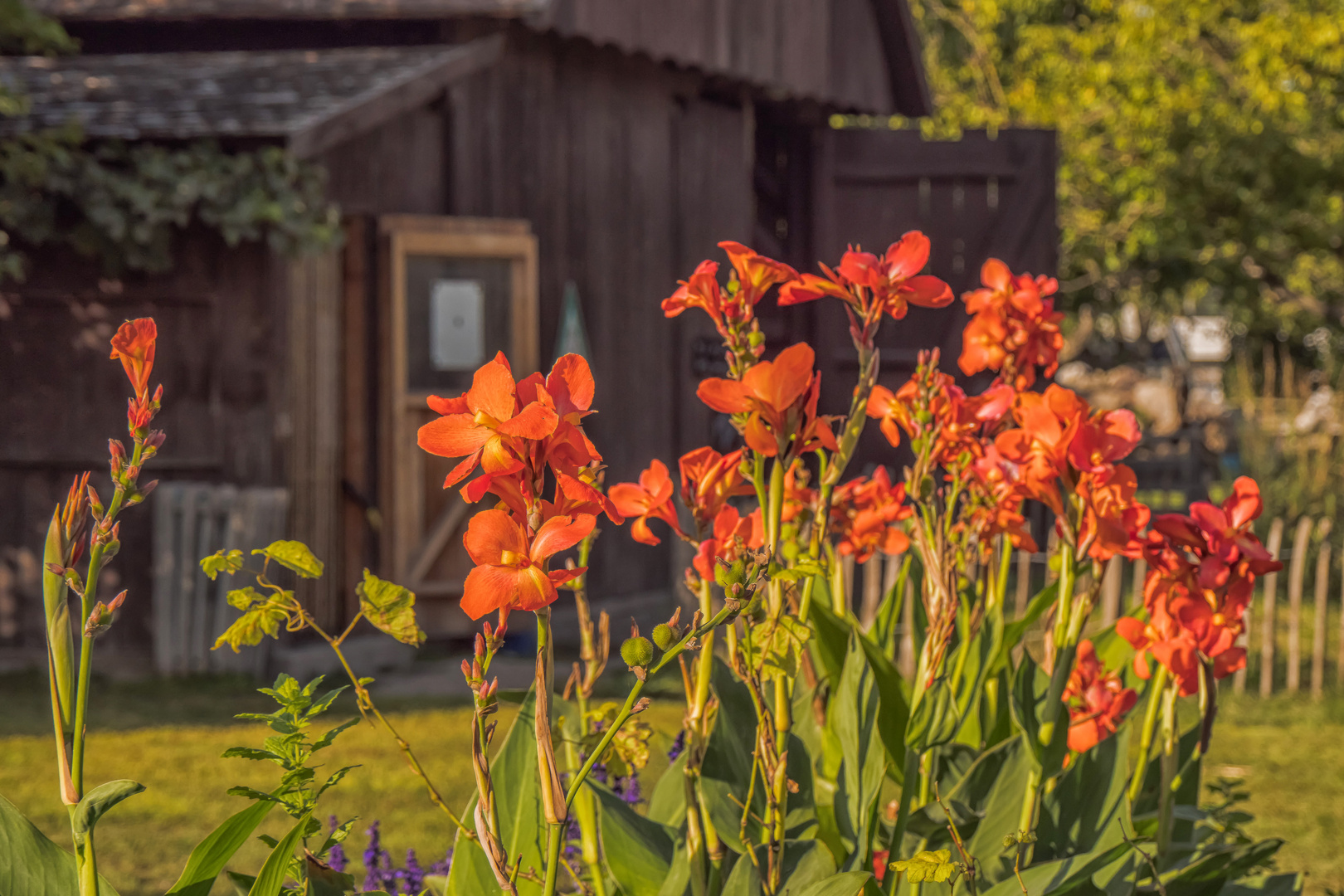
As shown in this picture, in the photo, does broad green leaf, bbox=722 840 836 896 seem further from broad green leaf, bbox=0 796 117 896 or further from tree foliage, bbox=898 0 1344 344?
tree foliage, bbox=898 0 1344 344

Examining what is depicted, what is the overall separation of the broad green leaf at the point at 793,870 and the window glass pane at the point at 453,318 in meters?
5.87

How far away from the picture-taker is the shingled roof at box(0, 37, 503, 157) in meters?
6.15

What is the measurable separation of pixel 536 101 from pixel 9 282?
3.04 metres

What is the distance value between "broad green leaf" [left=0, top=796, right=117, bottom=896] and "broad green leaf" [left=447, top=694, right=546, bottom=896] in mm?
383

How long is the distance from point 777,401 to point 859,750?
52 centimetres

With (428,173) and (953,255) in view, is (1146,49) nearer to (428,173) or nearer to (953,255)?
(953,255)

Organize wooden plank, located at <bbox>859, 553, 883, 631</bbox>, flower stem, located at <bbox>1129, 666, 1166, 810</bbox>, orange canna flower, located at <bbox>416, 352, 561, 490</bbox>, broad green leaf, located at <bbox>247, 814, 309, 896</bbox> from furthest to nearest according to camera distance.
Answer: wooden plank, located at <bbox>859, 553, 883, 631</bbox>, flower stem, located at <bbox>1129, 666, 1166, 810</bbox>, broad green leaf, located at <bbox>247, 814, 309, 896</bbox>, orange canna flower, located at <bbox>416, 352, 561, 490</bbox>

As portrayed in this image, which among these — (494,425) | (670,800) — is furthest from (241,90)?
(494,425)

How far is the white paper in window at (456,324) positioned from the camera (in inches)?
291

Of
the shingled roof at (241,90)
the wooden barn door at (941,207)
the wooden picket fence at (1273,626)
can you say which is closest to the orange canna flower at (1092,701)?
the wooden picket fence at (1273,626)

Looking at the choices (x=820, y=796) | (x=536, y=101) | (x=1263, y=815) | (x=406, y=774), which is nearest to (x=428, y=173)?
(x=536, y=101)

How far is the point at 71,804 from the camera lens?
1.25 metres

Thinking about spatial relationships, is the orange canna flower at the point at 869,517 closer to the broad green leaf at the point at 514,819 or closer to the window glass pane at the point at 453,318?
the broad green leaf at the point at 514,819

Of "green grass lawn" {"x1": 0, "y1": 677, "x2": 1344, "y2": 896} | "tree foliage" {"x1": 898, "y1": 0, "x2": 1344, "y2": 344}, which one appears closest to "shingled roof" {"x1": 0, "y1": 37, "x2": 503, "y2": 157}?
"green grass lawn" {"x1": 0, "y1": 677, "x2": 1344, "y2": 896}
